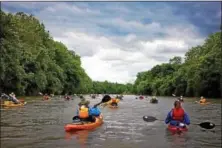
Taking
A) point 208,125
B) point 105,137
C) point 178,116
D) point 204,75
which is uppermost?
point 204,75

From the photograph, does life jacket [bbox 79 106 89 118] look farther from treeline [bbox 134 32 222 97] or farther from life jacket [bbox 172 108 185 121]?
treeline [bbox 134 32 222 97]

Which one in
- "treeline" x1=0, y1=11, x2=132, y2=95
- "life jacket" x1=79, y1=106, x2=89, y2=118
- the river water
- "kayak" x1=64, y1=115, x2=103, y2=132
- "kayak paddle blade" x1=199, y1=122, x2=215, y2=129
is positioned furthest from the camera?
"treeline" x1=0, y1=11, x2=132, y2=95

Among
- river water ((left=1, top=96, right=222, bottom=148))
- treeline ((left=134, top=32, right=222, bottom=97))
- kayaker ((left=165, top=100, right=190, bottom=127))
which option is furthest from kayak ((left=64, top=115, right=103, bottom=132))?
treeline ((left=134, top=32, right=222, bottom=97))

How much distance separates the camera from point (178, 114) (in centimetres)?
2041

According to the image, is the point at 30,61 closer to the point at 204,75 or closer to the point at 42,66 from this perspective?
the point at 42,66

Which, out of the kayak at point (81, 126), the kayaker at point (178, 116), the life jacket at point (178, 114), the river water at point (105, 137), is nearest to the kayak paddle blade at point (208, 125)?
the river water at point (105, 137)

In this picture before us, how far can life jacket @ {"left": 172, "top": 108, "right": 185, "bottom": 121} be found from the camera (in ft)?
66.8

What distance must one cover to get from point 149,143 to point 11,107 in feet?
71.9

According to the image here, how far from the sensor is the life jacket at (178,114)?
2036 cm

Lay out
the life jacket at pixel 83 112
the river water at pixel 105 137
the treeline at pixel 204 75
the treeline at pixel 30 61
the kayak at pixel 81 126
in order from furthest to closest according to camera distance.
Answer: the treeline at pixel 204 75 < the treeline at pixel 30 61 < the life jacket at pixel 83 112 < the kayak at pixel 81 126 < the river water at pixel 105 137

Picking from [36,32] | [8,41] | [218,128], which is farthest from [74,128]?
[36,32]

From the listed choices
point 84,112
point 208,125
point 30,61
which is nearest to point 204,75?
point 30,61

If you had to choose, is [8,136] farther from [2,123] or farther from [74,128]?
[2,123]

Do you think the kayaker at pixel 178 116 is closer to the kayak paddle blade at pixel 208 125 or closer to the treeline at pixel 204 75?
the kayak paddle blade at pixel 208 125
